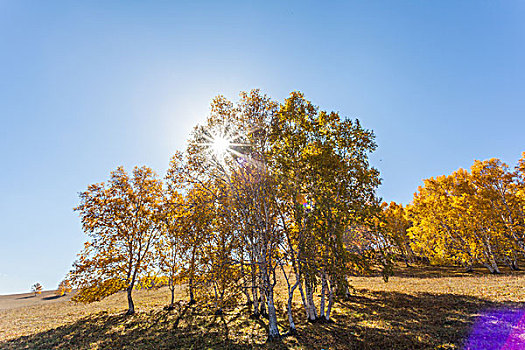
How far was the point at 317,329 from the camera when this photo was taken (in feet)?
44.2

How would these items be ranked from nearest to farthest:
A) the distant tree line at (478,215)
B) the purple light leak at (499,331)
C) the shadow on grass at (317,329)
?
the purple light leak at (499,331)
the shadow on grass at (317,329)
the distant tree line at (478,215)

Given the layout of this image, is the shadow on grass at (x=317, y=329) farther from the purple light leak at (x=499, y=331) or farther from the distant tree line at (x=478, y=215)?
the distant tree line at (x=478, y=215)

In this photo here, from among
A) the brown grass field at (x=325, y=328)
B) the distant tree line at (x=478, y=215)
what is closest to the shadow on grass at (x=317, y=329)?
the brown grass field at (x=325, y=328)

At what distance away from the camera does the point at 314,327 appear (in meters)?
13.9

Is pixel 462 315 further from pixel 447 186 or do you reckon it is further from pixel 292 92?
pixel 447 186

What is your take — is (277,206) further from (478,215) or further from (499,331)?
(478,215)

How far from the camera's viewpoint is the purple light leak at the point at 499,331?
9031 mm

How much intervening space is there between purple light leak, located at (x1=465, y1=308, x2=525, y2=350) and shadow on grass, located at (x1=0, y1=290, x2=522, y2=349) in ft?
1.28

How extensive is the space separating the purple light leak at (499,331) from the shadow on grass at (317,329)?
39cm

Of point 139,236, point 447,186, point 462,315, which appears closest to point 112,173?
point 139,236

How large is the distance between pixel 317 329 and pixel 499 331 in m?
8.22

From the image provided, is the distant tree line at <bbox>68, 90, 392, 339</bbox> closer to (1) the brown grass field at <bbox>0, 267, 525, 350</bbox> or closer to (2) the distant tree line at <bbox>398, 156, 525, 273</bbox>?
(1) the brown grass field at <bbox>0, 267, 525, 350</bbox>

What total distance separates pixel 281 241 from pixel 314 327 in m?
5.40

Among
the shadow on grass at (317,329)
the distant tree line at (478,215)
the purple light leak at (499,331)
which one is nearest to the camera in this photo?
the purple light leak at (499,331)
